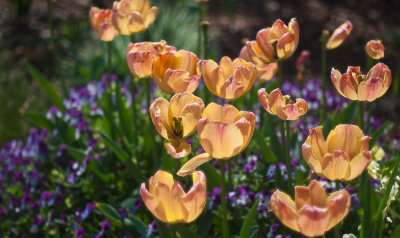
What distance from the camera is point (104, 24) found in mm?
1819

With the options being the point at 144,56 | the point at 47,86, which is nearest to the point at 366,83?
the point at 144,56

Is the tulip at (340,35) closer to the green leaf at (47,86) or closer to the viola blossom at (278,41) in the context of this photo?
the viola blossom at (278,41)

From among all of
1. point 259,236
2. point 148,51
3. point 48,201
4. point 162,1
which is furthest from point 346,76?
point 162,1

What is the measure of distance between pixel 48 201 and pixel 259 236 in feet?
2.70

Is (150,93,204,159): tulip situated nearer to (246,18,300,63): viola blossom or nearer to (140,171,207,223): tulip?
(140,171,207,223): tulip

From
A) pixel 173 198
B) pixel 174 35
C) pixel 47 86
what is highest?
pixel 173 198

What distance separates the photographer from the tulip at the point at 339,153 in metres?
1.04

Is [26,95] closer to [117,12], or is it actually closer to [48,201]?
[48,201]

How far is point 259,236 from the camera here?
1792 mm

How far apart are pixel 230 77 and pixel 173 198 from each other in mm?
389

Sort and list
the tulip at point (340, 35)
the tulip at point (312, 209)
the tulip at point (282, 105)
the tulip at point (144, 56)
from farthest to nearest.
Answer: the tulip at point (340, 35), the tulip at point (144, 56), the tulip at point (282, 105), the tulip at point (312, 209)

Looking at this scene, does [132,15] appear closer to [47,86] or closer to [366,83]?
[366,83]

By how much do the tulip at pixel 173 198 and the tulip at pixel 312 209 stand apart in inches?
5.2

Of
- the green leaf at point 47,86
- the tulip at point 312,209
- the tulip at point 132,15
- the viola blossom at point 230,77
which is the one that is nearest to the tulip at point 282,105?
the viola blossom at point 230,77
